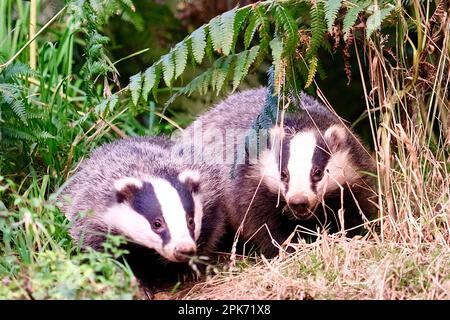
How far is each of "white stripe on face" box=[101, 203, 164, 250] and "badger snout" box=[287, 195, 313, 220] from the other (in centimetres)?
94

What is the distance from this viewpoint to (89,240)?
18.0ft

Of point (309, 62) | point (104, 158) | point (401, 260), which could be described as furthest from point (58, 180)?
point (401, 260)

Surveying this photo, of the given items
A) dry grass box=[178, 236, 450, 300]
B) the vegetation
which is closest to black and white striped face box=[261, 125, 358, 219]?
the vegetation

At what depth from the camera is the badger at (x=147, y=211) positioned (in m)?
5.20

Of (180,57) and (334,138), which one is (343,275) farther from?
(180,57)

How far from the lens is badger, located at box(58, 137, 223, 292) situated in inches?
205

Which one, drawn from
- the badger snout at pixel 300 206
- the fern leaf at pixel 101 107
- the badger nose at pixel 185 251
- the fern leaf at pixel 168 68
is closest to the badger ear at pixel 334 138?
the badger snout at pixel 300 206

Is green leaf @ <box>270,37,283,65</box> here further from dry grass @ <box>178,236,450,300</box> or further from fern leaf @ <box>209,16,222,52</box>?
dry grass @ <box>178,236,450,300</box>

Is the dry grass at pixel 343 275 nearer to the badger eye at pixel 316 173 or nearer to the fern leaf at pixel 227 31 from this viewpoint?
the badger eye at pixel 316 173

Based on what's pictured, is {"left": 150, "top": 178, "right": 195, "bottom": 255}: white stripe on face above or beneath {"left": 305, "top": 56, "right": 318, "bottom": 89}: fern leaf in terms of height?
beneath

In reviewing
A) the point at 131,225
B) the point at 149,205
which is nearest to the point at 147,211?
the point at 149,205
